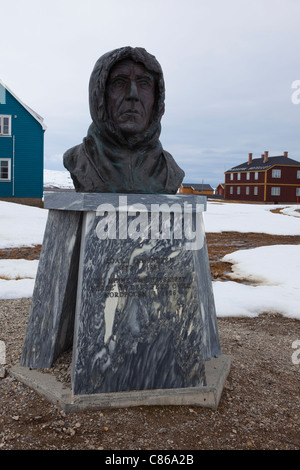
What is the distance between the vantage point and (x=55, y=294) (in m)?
3.71

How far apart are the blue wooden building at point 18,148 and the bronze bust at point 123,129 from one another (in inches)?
746

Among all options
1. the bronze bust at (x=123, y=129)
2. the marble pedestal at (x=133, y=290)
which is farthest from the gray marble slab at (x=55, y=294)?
the bronze bust at (x=123, y=129)

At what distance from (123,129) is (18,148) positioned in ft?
63.9

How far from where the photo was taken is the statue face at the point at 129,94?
3607 mm

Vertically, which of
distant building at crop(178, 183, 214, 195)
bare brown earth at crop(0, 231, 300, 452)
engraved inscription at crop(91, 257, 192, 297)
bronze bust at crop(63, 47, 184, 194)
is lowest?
bare brown earth at crop(0, 231, 300, 452)

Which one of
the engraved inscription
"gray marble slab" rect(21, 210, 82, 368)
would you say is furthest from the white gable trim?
the engraved inscription

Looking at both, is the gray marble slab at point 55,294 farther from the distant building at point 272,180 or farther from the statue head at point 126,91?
the distant building at point 272,180

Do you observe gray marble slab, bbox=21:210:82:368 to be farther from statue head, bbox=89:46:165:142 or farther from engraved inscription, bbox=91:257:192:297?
statue head, bbox=89:46:165:142

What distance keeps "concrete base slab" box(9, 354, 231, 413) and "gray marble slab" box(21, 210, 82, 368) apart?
0.71ft

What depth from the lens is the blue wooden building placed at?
70.5ft

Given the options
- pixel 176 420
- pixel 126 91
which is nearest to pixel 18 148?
pixel 126 91

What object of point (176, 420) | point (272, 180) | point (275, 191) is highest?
point (272, 180)

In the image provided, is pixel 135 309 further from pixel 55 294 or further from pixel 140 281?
pixel 55 294
